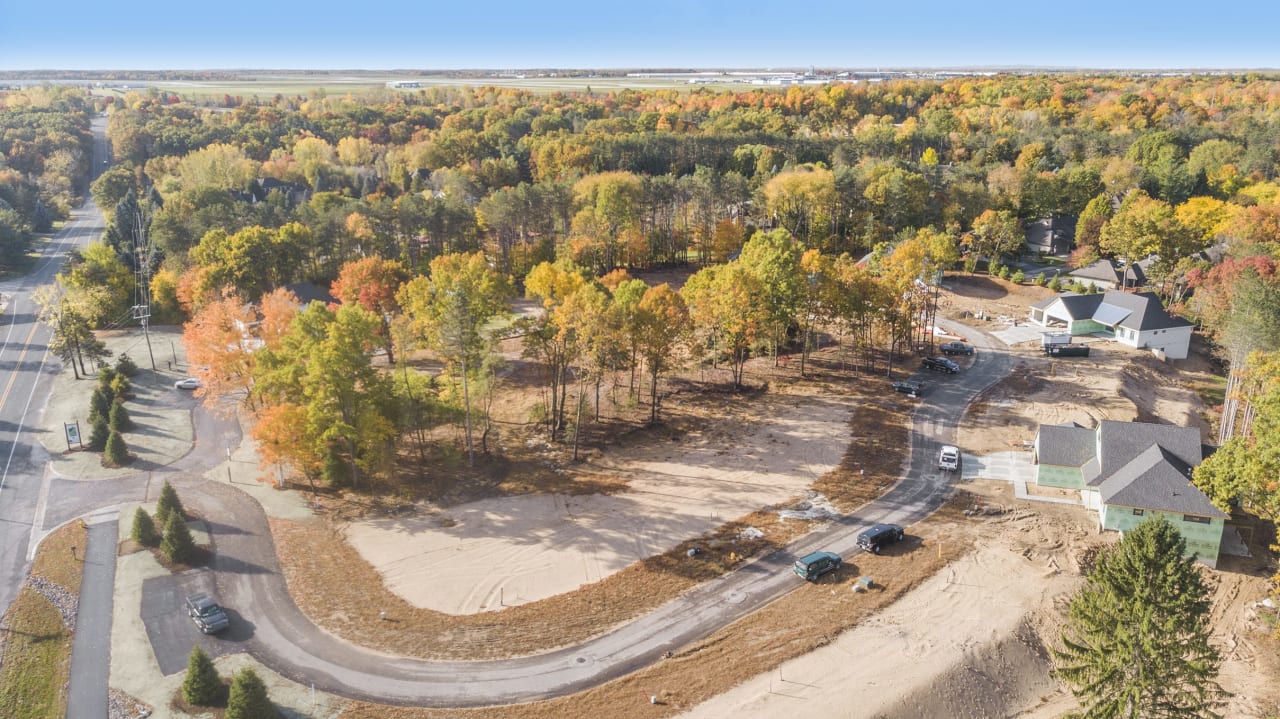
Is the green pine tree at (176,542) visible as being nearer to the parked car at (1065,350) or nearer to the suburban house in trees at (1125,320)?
the parked car at (1065,350)

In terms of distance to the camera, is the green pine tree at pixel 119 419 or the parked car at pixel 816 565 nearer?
the parked car at pixel 816 565

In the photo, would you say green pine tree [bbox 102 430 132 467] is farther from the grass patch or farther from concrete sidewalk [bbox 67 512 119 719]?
the grass patch

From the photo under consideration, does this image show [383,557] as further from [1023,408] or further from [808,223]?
[808,223]

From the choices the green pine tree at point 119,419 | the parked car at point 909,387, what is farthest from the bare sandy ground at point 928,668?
the green pine tree at point 119,419

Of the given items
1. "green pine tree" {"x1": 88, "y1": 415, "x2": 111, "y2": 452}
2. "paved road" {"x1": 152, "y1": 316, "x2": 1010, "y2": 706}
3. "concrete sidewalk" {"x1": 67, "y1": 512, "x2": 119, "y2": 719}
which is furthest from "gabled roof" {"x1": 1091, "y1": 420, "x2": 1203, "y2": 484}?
"green pine tree" {"x1": 88, "y1": 415, "x2": 111, "y2": 452}

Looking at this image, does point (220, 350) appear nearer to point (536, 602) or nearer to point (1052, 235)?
point (536, 602)

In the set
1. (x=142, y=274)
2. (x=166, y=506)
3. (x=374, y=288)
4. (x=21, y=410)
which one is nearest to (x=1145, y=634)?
(x=166, y=506)
